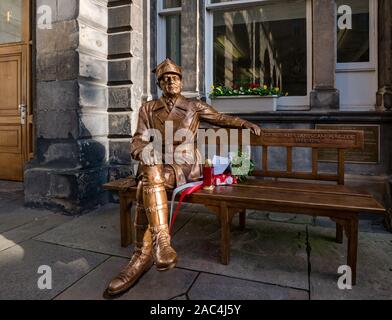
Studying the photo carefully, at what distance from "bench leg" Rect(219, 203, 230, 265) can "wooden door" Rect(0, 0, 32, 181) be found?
443 cm

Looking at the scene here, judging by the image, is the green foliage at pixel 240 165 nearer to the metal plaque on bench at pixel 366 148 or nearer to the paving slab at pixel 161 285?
the paving slab at pixel 161 285

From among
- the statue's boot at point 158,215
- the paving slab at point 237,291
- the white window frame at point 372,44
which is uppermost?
the white window frame at point 372,44

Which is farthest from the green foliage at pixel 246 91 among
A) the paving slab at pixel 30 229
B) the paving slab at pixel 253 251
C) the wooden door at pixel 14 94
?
the wooden door at pixel 14 94

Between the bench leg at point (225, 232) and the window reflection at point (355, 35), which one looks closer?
the bench leg at point (225, 232)

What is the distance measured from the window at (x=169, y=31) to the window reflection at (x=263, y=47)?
66 cm

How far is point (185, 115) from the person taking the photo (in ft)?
10.2

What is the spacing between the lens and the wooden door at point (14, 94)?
18.4ft

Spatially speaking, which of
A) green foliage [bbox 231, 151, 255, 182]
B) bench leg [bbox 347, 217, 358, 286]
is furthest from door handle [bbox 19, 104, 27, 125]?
bench leg [bbox 347, 217, 358, 286]

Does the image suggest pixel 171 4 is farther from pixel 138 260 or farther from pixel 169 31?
pixel 138 260

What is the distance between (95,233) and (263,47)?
12.1 ft

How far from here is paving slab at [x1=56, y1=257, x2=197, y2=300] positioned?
218 centimetres

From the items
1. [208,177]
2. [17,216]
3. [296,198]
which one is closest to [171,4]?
[208,177]

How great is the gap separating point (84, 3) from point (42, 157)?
220 cm

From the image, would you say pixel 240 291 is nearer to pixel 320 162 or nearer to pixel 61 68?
pixel 320 162
